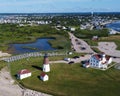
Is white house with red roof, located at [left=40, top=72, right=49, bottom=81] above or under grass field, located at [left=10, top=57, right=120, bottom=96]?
above

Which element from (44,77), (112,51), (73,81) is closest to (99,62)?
(73,81)

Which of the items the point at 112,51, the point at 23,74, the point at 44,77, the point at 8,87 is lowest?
the point at 8,87

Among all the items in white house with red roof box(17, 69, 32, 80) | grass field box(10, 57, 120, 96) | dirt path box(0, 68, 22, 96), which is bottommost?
dirt path box(0, 68, 22, 96)

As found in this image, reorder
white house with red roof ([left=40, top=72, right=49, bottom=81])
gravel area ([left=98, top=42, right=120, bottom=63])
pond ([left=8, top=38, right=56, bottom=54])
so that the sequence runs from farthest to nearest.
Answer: pond ([left=8, top=38, right=56, bottom=54]), gravel area ([left=98, top=42, right=120, bottom=63]), white house with red roof ([left=40, top=72, right=49, bottom=81])

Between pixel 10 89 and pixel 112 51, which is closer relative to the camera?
pixel 10 89

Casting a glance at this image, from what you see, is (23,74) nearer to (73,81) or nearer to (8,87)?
(8,87)

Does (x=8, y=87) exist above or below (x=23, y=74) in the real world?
below

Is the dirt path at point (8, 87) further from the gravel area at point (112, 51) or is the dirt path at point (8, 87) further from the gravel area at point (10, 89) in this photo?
the gravel area at point (112, 51)

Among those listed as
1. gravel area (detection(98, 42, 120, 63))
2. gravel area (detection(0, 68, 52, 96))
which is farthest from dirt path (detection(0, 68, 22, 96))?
gravel area (detection(98, 42, 120, 63))

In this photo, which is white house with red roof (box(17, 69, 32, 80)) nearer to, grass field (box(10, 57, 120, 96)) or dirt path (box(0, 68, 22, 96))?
grass field (box(10, 57, 120, 96))
